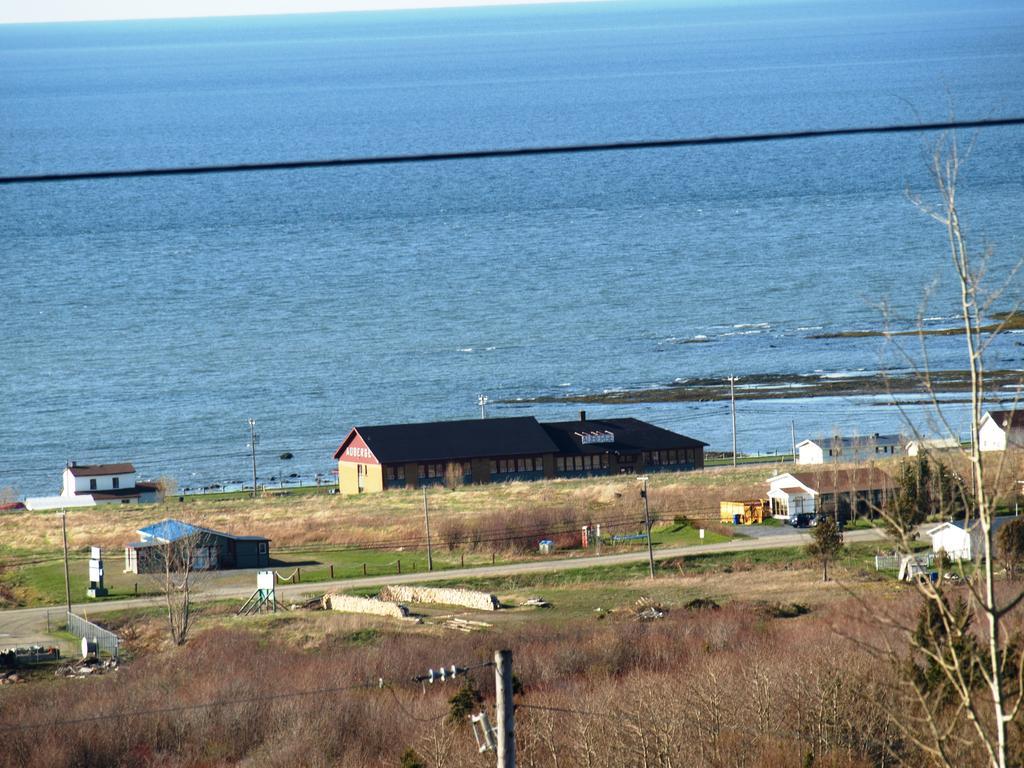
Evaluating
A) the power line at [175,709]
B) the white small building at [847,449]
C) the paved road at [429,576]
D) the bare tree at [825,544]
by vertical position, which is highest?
the white small building at [847,449]

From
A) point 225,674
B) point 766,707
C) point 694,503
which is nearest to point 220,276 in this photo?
point 694,503

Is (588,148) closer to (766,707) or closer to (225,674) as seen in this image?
(766,707)

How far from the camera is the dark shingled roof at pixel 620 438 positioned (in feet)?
165

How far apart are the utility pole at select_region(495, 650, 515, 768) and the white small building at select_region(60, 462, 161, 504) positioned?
4378cm

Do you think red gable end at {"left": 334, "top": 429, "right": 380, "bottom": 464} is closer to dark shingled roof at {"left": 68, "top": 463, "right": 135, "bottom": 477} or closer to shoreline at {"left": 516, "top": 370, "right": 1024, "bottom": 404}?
dark shingled roof at {"left": 68, "top": 463, "right": 135, "bottom": 477}

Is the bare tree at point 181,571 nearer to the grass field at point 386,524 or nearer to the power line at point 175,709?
the grass field at point 386,524

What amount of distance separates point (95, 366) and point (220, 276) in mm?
28612

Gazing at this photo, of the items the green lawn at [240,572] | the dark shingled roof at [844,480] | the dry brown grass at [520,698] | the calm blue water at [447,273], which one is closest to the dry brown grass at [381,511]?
the green lawn at [240,572]

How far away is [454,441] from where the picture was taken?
50469 millimetres

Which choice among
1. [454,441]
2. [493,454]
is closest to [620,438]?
[493,454]

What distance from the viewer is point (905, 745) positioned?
17.8m

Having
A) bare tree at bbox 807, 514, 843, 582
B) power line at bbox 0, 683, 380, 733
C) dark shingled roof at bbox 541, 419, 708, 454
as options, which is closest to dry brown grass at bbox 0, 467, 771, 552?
dark shingled roof at bbox 541, 419, 708, 454

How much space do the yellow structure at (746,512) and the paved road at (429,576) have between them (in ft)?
7.53

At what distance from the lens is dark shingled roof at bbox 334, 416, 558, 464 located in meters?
49.8
